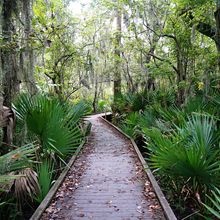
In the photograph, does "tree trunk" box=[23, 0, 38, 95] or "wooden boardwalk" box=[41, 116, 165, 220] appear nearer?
"wooden boardwalk" box=[41, 116, 165, 220]

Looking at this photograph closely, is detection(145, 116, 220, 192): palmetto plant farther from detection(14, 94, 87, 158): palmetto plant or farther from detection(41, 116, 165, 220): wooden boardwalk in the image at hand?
detection(14, 94, 87, 158): palmetto plant

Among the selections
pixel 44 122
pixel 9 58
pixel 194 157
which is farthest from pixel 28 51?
pixel 194 157

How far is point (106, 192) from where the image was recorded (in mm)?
4348

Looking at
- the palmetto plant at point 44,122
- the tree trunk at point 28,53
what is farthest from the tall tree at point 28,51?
the palmetto plant at point 44,122

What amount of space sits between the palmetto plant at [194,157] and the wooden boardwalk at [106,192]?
664mm

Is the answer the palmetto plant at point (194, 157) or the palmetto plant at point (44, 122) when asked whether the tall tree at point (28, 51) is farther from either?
the palmetto plant at point (194, 157)

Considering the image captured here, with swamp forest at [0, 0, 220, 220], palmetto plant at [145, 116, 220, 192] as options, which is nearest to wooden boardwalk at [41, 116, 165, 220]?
swamp forest at [0, 0, 220, 220]

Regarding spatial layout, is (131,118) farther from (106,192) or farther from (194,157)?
(194,157)

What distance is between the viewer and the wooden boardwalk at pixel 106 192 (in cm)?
361

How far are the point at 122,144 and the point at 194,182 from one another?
4668 millimetres

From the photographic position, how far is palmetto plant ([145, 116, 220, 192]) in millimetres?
3438

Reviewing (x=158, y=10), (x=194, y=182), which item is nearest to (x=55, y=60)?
(x=158, y=10)

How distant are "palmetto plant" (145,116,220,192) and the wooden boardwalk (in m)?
0.66

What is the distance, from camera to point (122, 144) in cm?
828
